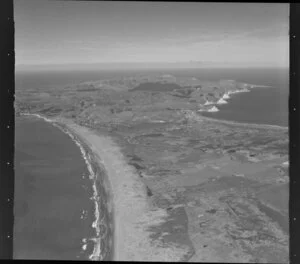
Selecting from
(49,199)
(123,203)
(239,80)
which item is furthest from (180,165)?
(239,80)

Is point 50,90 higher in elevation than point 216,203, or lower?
higher

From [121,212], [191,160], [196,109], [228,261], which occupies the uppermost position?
[196,109]

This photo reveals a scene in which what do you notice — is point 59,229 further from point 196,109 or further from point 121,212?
point 196,109

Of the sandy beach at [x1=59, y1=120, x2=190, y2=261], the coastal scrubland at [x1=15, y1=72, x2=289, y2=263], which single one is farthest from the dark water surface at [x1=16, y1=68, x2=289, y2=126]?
the sandy beach at [x1=59, y1=120, x2=190, y2=261]

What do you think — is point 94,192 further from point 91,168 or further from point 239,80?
point 239,80

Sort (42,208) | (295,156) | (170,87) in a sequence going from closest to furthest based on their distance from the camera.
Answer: (295,156), (42,208), (170,87)

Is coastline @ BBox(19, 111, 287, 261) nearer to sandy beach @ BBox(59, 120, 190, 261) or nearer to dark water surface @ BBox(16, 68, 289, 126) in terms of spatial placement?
sandy beach @ BBox(59, 120, 190, 261)

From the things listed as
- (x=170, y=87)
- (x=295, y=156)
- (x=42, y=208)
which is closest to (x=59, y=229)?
(x=42, y=208)
